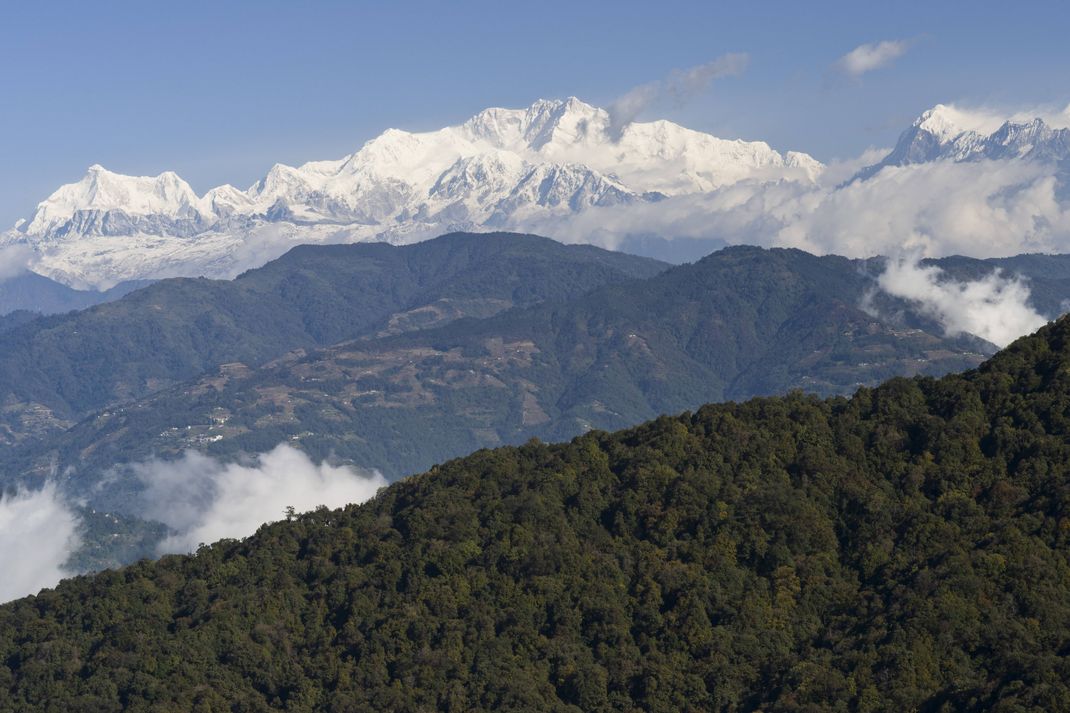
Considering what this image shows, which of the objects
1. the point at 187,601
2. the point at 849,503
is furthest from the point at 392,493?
the point at 849,503

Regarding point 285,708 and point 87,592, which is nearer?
point 285,708

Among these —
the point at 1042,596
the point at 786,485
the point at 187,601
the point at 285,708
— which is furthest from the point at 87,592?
the point at 1042,596

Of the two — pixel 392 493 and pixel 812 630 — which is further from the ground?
pixel 392 493

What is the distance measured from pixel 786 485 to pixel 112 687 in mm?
71121

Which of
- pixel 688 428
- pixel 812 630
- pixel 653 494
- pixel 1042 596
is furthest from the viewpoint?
pixel 688 428

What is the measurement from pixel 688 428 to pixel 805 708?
62.3 metres

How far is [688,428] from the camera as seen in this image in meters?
185

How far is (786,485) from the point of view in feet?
550

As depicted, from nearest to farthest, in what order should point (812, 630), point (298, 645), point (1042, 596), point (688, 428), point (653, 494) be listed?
point (1042, 596) < point (812, 630) < point (298, 645) < point (653, 494) < point (688, 428)

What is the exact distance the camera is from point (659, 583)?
15588cm

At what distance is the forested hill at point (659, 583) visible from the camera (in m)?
137

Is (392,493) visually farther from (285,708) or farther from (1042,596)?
(1042,596)

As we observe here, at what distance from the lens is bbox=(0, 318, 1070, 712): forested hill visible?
450ft

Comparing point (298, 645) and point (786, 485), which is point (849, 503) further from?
point (298, 645)
